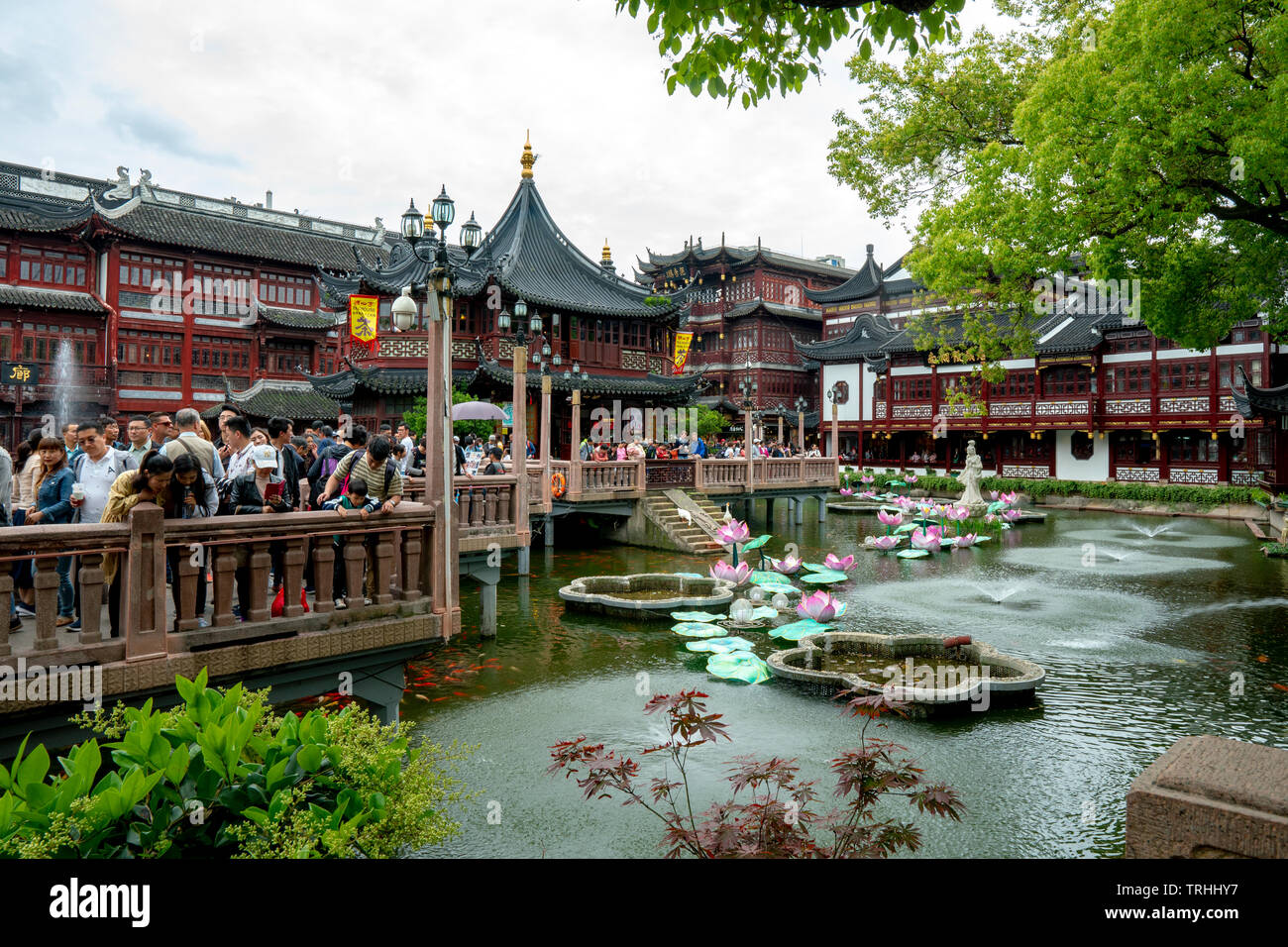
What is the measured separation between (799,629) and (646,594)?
137 inches

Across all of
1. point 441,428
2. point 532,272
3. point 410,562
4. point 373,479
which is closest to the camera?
point 410,562

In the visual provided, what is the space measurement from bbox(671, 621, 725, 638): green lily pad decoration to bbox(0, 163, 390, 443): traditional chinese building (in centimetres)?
2876

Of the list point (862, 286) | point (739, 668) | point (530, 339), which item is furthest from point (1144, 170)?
point (862, 286)

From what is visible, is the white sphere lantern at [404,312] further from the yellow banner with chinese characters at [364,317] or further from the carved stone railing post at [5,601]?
the yellow banner with chinese characters at [364,317]

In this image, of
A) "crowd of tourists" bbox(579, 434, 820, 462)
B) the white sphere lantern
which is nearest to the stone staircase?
"crowd of tourists" bbox(579, 434, 820, 462)

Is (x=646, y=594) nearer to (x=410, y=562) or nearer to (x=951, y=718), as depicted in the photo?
(x=951, y=718)

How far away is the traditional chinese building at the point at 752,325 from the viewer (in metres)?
49.1

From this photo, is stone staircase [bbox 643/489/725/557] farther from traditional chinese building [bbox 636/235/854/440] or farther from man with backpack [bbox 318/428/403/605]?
traditional chinese building [bbox 636/235/854/440]

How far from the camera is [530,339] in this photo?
2852cm

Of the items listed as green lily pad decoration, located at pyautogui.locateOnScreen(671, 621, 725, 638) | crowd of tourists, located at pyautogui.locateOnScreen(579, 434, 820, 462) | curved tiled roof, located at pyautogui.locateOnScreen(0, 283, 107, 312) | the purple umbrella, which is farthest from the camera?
curved tiled roof, located at pyautogui.locateOnScreen(0, 283, 107, 312)

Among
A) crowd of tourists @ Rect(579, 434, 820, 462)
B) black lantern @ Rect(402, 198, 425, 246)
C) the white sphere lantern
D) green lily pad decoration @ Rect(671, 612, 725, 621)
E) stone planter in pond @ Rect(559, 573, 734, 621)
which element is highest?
black lantern @ Rect(402, 198, 425, 246)

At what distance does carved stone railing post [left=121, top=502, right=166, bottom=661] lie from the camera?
4.79 meters

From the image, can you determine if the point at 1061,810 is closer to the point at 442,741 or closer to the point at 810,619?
the point at 442,741
